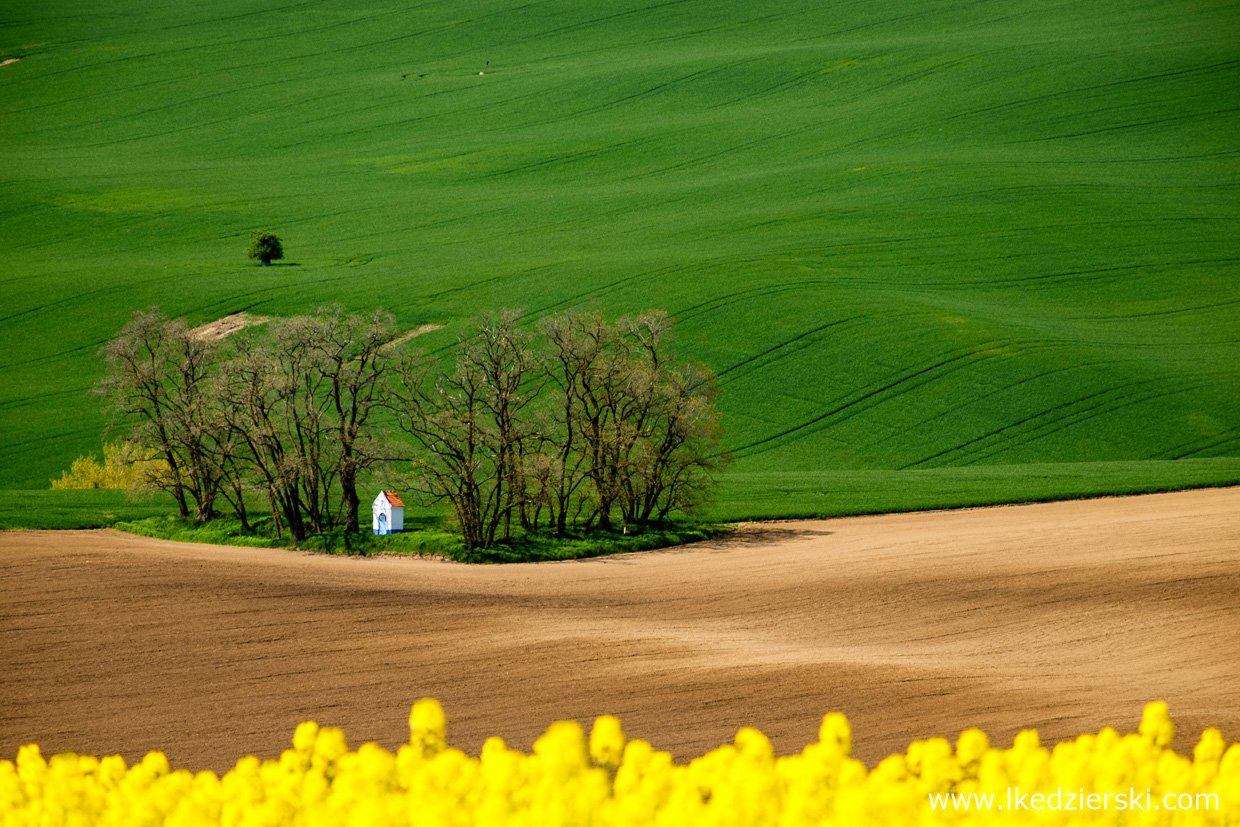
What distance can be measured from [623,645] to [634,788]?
12.7m

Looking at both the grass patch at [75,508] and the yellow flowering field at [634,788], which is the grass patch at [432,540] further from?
the yellow flowering field at [634,788]

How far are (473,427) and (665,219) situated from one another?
48278mm

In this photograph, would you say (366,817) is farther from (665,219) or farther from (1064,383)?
(665,219)

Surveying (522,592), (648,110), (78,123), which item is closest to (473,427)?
(522,592)

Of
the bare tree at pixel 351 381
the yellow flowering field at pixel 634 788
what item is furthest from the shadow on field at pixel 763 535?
the yellow flowering field at pixel 634 788

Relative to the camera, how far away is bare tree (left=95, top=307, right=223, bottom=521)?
3584 centimetres

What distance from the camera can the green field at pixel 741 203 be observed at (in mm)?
50156

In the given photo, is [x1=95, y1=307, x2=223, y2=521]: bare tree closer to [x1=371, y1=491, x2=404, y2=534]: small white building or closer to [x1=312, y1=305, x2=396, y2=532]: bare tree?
[x1=312, y1=305, x2=396, y2=532]: bare tree

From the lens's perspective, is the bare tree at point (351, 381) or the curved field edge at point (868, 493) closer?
the bare tree at point (351, 381)

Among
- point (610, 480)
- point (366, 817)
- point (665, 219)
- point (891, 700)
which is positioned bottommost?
point (891, 700)

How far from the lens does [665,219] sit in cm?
7800

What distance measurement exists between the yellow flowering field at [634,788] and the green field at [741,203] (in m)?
29.3

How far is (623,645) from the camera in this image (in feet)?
65.1

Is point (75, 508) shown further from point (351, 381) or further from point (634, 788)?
point (634, 788)
